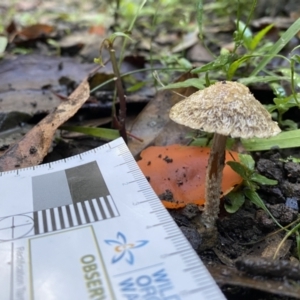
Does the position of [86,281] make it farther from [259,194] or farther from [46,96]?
[46,96]

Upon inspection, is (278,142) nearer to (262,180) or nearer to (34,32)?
(262,180)

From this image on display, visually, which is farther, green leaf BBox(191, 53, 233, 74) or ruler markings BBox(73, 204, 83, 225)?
green leaf BBox(191, 53, 233, 74)

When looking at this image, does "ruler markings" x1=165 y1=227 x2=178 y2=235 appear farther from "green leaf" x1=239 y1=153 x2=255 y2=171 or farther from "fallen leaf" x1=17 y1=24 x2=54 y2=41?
"fallen leaf" x1=17 y1=24 x2=54 y2=41

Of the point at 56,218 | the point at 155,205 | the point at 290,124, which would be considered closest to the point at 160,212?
the point at 155,205

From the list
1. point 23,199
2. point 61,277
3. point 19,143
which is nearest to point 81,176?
point 23,199

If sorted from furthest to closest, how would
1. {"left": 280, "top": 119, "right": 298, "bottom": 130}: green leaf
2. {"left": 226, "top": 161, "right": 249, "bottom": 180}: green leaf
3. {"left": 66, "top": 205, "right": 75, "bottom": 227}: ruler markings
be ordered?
{"left": 280, "top": 119, "right": 298, "bottom": 130}: green leaf → {"left": 226, "top": 161, "right": 249, "bottom": 180}: green leaf → {"left": 66, "top": 205, "right": 75, "bottom": 227}: ruler markings

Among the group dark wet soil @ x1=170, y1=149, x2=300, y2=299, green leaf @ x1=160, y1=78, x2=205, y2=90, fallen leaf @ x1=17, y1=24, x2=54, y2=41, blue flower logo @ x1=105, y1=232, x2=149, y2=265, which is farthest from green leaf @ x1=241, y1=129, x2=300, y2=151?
fallen leaf @ x1=17, y1=24, x2=54, y2=41

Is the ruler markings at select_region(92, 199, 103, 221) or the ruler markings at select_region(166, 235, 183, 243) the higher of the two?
the ruler markings at select_region(166, 235, 183, 243)
